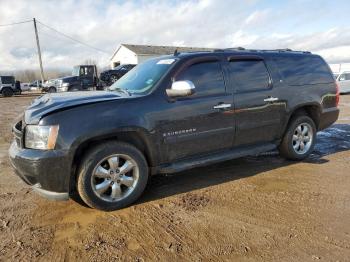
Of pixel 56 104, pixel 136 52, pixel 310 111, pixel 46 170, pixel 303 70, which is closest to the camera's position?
pixel 46 170

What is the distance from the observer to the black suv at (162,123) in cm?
364

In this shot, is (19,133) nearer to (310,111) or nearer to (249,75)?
(249,75)

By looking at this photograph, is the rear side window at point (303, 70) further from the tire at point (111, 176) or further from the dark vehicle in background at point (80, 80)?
the dark vehicle in background at point (80, 80)

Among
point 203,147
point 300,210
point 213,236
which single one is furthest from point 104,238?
point 300,210

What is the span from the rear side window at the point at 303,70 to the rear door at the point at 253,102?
17.0 inches

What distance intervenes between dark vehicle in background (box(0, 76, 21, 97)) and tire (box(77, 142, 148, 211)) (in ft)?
101

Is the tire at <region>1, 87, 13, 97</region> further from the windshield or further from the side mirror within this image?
the side mirror

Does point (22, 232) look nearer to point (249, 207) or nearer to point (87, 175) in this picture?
point (87, 175)

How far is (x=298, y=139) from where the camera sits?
578cm

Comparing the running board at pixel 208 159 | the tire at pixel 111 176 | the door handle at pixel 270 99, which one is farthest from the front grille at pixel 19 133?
the door handle at pixel 270 99

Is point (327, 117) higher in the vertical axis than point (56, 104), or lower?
lower

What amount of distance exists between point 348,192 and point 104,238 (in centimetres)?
313

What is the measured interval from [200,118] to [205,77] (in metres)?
0.60

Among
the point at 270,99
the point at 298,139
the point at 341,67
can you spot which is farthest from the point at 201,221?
the point at 341,67
